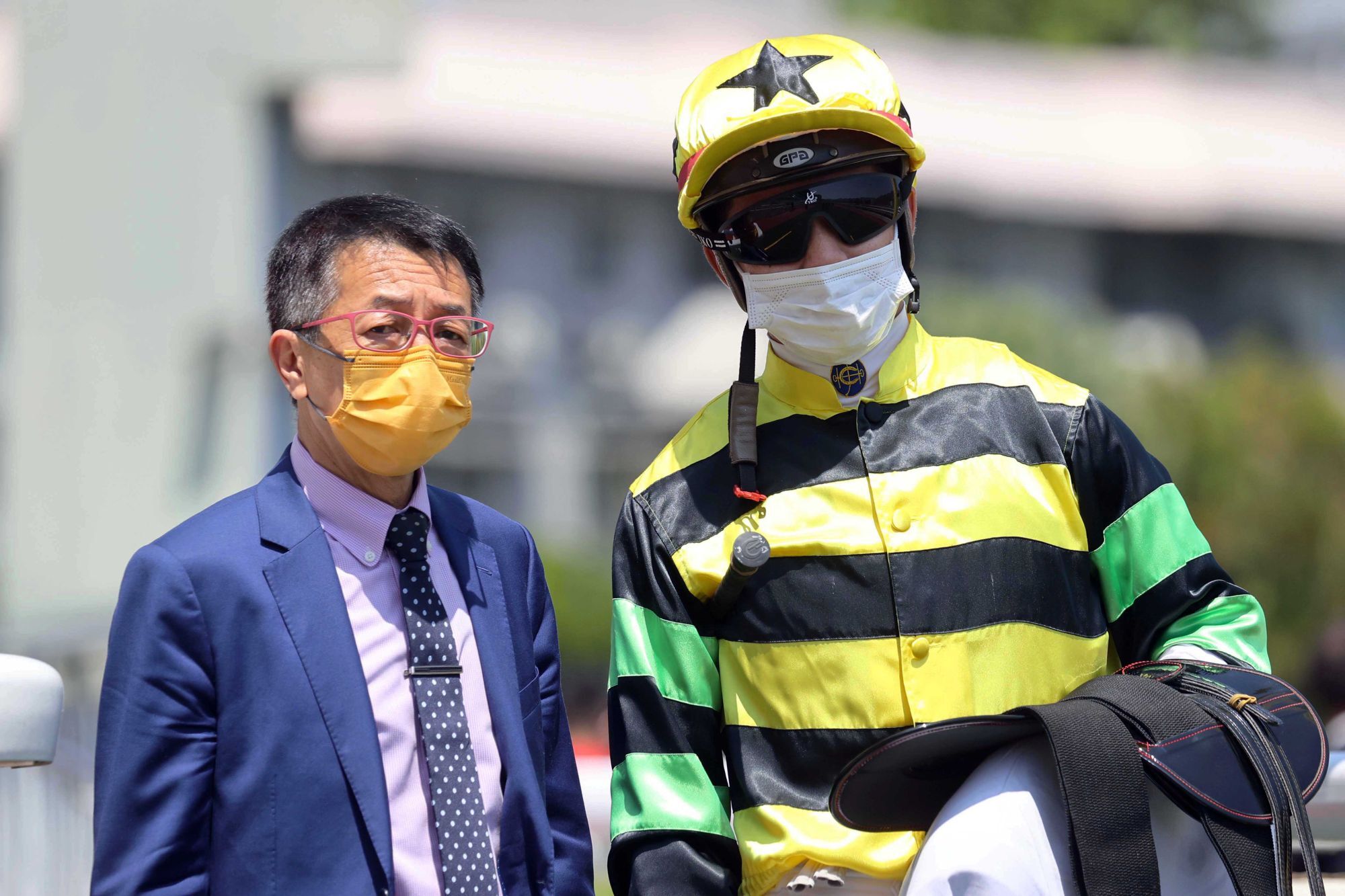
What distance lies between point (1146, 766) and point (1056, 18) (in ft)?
115

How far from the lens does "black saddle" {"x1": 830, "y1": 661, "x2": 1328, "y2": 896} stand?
2.17 metres

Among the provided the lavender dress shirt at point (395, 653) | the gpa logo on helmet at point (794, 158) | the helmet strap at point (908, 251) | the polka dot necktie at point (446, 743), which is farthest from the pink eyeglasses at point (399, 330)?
the helmet strap at point (908, 251)

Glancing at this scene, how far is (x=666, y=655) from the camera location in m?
2.63

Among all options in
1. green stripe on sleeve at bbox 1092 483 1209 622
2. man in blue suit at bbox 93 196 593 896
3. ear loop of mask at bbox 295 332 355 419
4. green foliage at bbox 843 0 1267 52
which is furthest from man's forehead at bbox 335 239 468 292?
green foliage at bbox 843 0 1267 52

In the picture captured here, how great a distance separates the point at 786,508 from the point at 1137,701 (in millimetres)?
666

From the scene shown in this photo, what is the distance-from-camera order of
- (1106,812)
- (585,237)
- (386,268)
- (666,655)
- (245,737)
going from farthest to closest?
(585,237), (386,268), (666,655), (245,737), (1106,812)

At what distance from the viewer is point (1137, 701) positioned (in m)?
2.28

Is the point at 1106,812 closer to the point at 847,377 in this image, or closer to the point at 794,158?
the point at 847,377

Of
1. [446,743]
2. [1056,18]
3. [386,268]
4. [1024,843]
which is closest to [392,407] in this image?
[386,268]

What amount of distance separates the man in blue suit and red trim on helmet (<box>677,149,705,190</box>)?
44 cm

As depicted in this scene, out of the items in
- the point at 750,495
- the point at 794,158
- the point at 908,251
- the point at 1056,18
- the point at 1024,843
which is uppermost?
the point at 1056,18

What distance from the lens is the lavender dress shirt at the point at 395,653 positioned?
2.48m

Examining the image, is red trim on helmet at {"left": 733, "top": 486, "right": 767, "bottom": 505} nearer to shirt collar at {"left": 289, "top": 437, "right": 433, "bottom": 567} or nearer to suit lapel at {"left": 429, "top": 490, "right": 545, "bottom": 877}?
suit lapel at {"left": 429, "top": 490, "right": 545, "bottom": 877}

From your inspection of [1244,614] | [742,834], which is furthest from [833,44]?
[742,834]
